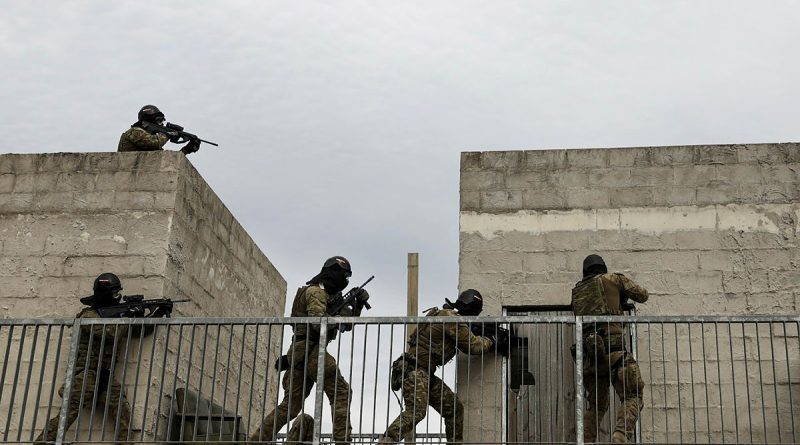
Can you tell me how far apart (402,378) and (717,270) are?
3419 millimetres

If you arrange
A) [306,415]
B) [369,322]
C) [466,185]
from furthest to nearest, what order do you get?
[466,185], [306,415], [369,322]

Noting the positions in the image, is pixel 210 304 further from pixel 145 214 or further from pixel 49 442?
pixel 49 442

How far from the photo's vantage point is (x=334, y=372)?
9461 millimetres

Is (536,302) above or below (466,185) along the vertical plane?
below

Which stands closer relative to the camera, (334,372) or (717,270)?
(334,372)

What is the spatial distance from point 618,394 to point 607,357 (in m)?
0.33

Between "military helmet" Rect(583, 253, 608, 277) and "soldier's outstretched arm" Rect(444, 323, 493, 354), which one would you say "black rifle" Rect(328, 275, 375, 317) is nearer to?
"soldier's outstretched arm" Rect(444, 323, 493, 354)

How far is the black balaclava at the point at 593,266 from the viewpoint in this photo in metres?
9.76

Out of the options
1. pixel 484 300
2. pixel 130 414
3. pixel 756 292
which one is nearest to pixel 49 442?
pixel 130 414

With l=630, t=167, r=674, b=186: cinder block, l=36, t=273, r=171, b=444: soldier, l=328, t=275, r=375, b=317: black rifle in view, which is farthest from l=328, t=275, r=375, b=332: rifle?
l=630, t=167, r=674, b=186: cinder block

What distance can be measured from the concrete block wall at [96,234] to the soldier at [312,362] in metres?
1.08

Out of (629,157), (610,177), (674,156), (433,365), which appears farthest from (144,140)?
(674,156)

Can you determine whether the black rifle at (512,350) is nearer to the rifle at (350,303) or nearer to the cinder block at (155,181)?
the rifle at (350,303)

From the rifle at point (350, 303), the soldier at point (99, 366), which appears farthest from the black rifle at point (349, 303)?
the soldier at point (99, 366)
